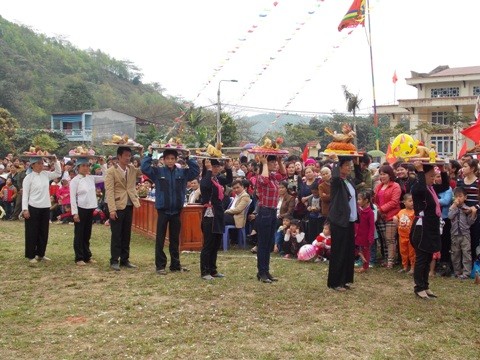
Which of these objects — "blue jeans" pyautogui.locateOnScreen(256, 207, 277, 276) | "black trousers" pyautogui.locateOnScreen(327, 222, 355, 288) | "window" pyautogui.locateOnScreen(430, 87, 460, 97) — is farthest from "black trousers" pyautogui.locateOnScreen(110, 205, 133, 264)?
"window" pyautogui.locateOnScreen(430, 87, 460, 97)

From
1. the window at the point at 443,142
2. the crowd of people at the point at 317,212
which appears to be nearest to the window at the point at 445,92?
the window at the point at 443,142

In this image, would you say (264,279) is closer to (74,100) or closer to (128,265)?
(128,265)

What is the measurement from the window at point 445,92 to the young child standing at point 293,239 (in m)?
47.9

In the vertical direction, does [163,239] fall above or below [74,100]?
below

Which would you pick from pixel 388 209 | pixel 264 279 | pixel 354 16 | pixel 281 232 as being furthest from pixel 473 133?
pixel 354 16

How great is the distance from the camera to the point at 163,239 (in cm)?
956

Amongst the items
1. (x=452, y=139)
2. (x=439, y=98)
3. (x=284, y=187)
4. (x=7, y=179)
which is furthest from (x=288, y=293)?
(x=439, y=98)

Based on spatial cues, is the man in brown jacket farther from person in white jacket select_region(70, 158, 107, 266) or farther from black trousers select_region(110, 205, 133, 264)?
person in white jacket select_region(70, 158, 107, 266)

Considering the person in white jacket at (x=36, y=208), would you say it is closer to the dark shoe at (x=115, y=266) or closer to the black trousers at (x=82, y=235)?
the black trousers at (x=82, y=235)

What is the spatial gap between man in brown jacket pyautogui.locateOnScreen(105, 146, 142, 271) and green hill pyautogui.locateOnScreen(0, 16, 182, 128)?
54330 mm

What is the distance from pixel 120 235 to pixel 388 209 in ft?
15.0

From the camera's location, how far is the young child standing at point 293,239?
11648 millimetres

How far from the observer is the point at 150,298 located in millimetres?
7812

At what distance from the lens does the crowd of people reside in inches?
335
